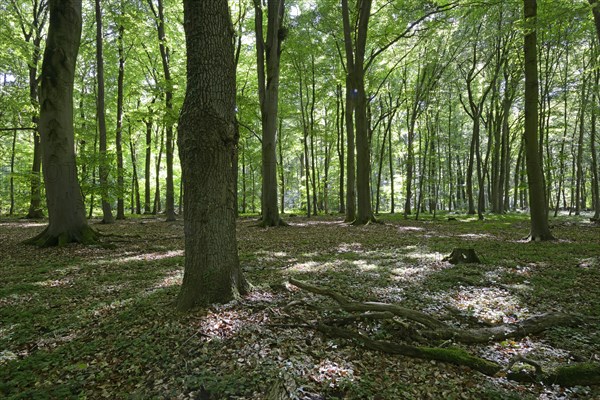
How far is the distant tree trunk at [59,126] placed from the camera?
9133 millimetres

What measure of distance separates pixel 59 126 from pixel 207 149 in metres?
8.21

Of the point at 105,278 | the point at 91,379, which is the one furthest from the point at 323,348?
the point at 105,278

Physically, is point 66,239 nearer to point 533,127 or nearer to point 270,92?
point 270,92

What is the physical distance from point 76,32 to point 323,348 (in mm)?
11698

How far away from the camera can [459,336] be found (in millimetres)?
3598

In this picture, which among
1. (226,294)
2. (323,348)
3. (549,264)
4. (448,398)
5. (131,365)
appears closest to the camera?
(448,398)

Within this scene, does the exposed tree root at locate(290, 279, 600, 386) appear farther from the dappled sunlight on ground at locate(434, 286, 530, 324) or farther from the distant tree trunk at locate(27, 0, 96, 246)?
the distant tree trunk at locate(27, 0, 96, 246)

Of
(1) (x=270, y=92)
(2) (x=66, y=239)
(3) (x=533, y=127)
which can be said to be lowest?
(2) (x=66, y=239)

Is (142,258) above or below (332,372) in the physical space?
above

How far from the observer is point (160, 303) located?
4.48 m

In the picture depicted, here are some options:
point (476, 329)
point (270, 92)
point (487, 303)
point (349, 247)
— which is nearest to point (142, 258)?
point (349, 247)

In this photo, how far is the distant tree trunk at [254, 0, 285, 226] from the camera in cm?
1422

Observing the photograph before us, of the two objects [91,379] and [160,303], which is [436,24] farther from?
[91,379]

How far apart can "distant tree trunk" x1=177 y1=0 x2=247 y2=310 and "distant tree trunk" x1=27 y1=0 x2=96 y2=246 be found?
7558 millimetres
